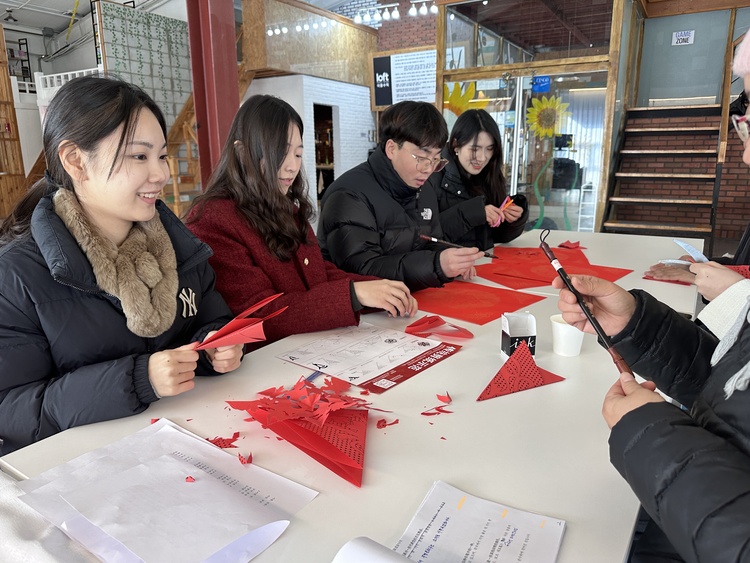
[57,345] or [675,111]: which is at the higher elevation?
[675,111]

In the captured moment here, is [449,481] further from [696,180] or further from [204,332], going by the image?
[696,180]

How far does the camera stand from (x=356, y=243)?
218 cm

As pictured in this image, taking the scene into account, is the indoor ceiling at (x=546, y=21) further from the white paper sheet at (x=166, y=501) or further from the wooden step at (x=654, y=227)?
the white paper sheet at (x=166, y=501)

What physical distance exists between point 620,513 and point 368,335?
2.86 feet

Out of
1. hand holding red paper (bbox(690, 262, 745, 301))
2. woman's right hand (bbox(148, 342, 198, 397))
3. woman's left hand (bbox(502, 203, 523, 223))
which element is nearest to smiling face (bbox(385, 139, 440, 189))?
woman's left hand (bbox(502, 203, 523, 223))

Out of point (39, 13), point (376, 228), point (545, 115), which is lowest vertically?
point (376, 228)

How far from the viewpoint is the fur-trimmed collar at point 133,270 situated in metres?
1.17

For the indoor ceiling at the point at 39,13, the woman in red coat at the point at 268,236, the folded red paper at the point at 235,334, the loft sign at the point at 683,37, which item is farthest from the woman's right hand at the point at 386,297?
the indoor ceiling at the point at 39,13

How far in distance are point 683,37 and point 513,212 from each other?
20.2 ft

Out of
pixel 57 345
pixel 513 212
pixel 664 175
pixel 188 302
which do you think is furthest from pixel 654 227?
pixel 57 345

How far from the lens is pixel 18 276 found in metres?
1.11

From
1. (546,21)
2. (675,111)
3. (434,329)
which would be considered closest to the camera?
(434,329)

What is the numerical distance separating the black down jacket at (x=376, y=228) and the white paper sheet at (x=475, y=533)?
1.25 meters

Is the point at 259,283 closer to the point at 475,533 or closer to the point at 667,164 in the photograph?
the point at 475,533
